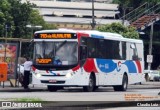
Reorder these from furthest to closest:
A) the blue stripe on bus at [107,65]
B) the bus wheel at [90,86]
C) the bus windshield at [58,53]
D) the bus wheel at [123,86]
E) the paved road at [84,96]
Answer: the bus wheel at [123,86] < the blue stripe on bus at [107,65] < the bus wheel at [90,86] < the bus windshield at [58,53] < the paved road at [84,96]

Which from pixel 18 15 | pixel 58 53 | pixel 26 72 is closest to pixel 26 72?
pixel 26 72

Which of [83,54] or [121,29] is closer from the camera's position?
[83,54]

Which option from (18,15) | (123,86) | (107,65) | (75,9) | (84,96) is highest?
(75,9)

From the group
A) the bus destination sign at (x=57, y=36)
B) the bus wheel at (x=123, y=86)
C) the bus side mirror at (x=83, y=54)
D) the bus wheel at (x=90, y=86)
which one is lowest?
the bus wheel at (x=123, y=86)

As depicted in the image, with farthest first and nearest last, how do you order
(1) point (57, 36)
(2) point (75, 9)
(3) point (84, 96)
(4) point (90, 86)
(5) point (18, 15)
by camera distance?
(2) point (75, 9) → (5) point (18, 15) → (4) point (90, 86) → (1) point (57, 36) → (3) point (84, 96)

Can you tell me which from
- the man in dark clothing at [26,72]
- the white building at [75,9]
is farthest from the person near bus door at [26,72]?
the white building at [75,9]

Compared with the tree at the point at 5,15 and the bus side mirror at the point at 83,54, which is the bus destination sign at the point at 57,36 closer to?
the bus side mirror at the point at 83,54

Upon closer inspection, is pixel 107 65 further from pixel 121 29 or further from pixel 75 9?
pixel 75 9

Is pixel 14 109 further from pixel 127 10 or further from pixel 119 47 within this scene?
pixel 127 10

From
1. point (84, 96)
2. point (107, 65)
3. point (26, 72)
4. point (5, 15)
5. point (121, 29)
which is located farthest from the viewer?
point (5, 15)

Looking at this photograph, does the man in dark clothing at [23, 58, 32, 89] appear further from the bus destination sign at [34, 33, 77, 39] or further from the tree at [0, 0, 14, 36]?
the tree at [0, 0, 14, 36]

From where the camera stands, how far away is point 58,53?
34438mm

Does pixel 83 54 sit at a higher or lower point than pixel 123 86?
higher

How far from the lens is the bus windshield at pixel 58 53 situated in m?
34.4
